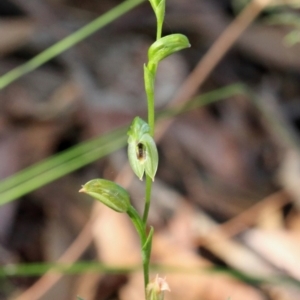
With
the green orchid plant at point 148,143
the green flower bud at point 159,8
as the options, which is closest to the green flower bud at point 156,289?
the green orchid plant at point 148,143

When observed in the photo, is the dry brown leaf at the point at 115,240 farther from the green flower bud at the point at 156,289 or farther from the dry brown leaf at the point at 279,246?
the green flower bud at the point at 156,289

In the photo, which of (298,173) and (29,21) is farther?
(29,21)

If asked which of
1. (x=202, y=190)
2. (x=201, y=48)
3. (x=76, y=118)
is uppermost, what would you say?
(x=201, y=48)

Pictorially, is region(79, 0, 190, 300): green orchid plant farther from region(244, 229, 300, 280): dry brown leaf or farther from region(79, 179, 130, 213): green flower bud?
region(244, 229, 300, 280): dry brown leaf

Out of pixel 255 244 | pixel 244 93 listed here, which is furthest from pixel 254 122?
pixel 255 244

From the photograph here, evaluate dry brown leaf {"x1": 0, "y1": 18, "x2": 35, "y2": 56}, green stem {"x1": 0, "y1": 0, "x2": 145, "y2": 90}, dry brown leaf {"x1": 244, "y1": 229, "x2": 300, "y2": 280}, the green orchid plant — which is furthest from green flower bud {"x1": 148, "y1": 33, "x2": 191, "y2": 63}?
dry brown leaf {"x1": 0, "y1": 18, "x2": 35, "y2": 56}

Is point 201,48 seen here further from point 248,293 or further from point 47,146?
point 248,293

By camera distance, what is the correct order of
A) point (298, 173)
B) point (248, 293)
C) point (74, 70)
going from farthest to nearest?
point (74, 70) → point (298, 173) → point (248, 293)

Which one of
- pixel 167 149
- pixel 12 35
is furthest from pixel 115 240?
pixel 12 35
